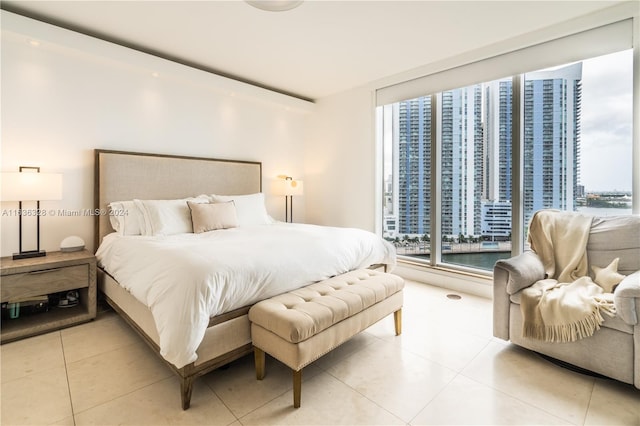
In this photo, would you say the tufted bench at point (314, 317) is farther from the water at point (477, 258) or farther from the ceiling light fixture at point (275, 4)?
the ceiling light fixture at point (275, 4)

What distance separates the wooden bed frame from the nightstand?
173 millimetres

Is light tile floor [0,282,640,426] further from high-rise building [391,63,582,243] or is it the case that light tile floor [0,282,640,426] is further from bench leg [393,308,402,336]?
high-rise building [391,63,582,243]

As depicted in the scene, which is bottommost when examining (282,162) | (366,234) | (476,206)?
(366,234)

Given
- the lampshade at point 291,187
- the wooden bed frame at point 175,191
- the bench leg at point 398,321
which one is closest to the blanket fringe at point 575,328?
the bench leg at point 398,321

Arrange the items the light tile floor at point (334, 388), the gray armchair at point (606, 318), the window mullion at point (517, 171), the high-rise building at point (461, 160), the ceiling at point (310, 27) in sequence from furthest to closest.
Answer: the high-rise building at point (461, 160) → the window mullion at point (517, 171) → the ceiling at point (310, 27) → the gray armchair at point (606, 318) → the light tile floor at point (334, 388)

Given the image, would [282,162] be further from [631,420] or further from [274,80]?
[631,420]

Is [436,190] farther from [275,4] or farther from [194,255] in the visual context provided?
[194,255]

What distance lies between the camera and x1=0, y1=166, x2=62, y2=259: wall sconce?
2.48 m

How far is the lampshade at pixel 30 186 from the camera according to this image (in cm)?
247

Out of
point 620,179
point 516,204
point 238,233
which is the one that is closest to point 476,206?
point 516,204

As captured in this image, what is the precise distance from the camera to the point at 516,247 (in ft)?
10.6

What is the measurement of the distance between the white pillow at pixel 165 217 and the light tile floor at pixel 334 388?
100 centimetres

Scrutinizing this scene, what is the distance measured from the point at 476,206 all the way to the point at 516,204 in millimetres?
502

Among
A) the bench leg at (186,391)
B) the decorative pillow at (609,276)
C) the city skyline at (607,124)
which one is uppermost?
the city skyline at (607,124)
